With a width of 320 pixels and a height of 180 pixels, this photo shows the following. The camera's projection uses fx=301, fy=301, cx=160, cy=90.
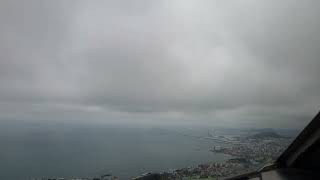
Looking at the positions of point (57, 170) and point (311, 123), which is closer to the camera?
point (311, 123)

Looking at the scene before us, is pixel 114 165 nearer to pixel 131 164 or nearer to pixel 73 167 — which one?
pixel 131 164

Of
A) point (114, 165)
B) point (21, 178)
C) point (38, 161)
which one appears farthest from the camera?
point (38, 161)

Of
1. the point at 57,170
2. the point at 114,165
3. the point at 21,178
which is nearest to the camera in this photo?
the point at 21,178

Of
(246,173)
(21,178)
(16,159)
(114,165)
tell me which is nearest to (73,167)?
(114,165)

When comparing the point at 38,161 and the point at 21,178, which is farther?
the point at 38,161

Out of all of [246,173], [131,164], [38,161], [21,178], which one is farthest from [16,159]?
[246,173]

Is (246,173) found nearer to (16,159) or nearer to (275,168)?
(275,168)

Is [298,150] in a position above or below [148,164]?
above

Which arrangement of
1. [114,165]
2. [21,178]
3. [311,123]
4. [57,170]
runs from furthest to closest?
[114,165] < [57,170] < [21,178] < [311,123]

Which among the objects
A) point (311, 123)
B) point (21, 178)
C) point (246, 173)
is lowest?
point (21, 178)
